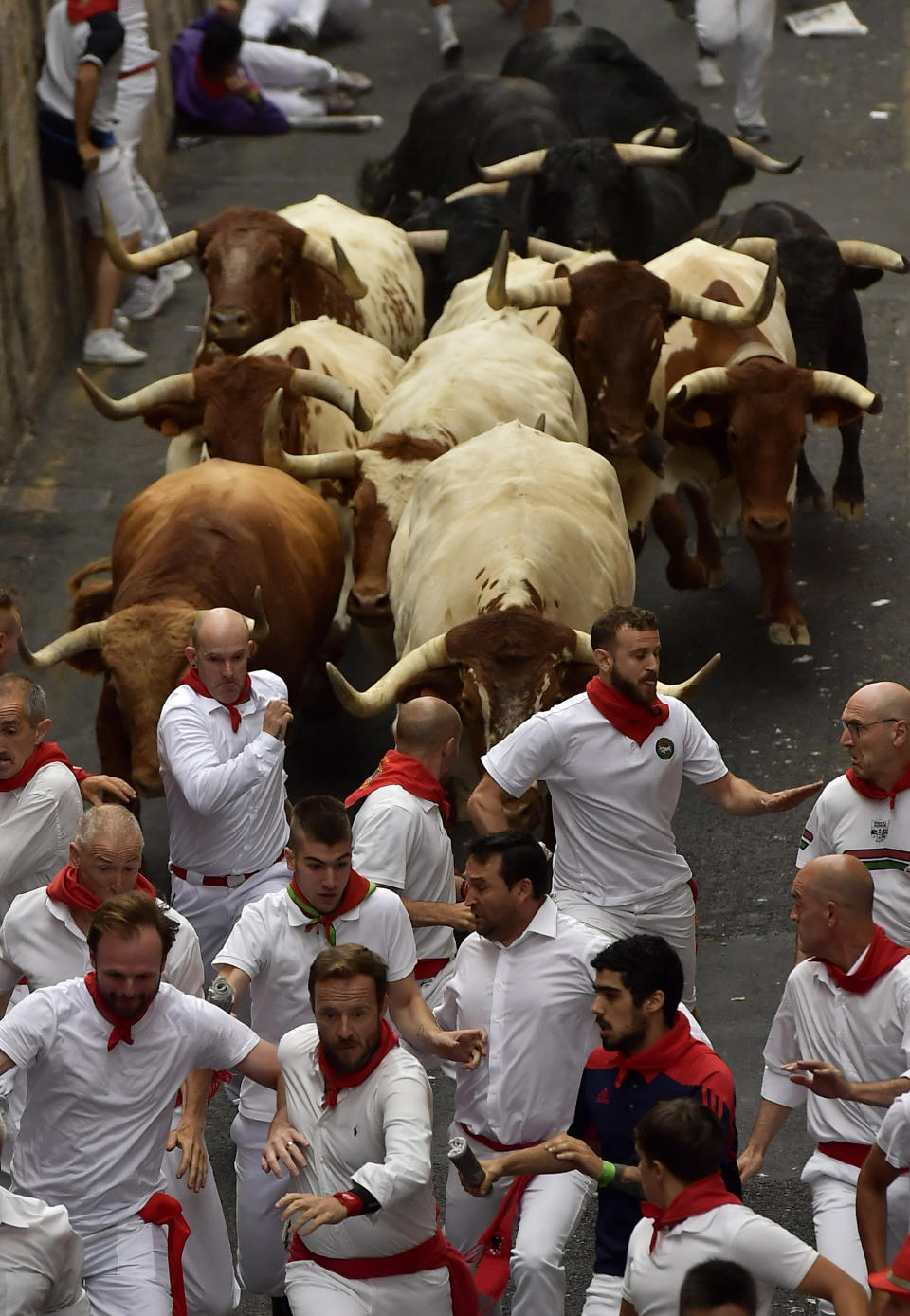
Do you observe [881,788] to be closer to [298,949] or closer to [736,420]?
[298,949]

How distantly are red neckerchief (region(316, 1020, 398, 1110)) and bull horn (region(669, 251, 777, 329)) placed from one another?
633 centimetres

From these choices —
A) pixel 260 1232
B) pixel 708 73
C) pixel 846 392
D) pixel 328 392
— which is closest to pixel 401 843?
pixel 260 1232

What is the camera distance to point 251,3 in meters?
20.3

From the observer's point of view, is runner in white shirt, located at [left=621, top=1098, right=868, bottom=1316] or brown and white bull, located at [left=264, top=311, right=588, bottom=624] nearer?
runner in white shirt, located at [left=621, top=1098, right=868, bottom=1316]

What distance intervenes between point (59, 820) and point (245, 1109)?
1187mm

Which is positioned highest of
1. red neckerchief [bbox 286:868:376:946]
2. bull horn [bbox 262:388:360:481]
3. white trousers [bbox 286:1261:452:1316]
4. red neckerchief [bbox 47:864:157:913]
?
red neckerchief [bbox 47:864:157:913]

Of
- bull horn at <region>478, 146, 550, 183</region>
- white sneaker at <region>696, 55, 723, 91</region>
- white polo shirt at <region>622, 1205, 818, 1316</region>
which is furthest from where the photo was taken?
white sneaker at <region>696, 55, 723, 91</region>

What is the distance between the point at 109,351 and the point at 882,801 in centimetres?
998

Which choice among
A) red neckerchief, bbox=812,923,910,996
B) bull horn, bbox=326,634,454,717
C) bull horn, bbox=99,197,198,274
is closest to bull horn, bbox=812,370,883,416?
bull horn, bbox=326,634,454,717

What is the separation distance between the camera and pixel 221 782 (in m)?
7.49

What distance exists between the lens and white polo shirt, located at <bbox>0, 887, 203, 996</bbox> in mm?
6227

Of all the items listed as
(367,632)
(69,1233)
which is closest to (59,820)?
(69,1233)

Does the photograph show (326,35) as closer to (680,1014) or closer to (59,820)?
(59,820)

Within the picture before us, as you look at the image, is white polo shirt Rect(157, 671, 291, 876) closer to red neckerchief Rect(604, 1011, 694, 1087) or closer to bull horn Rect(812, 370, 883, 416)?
red neckerchief Rect(604, 1011, 694, 1087)
